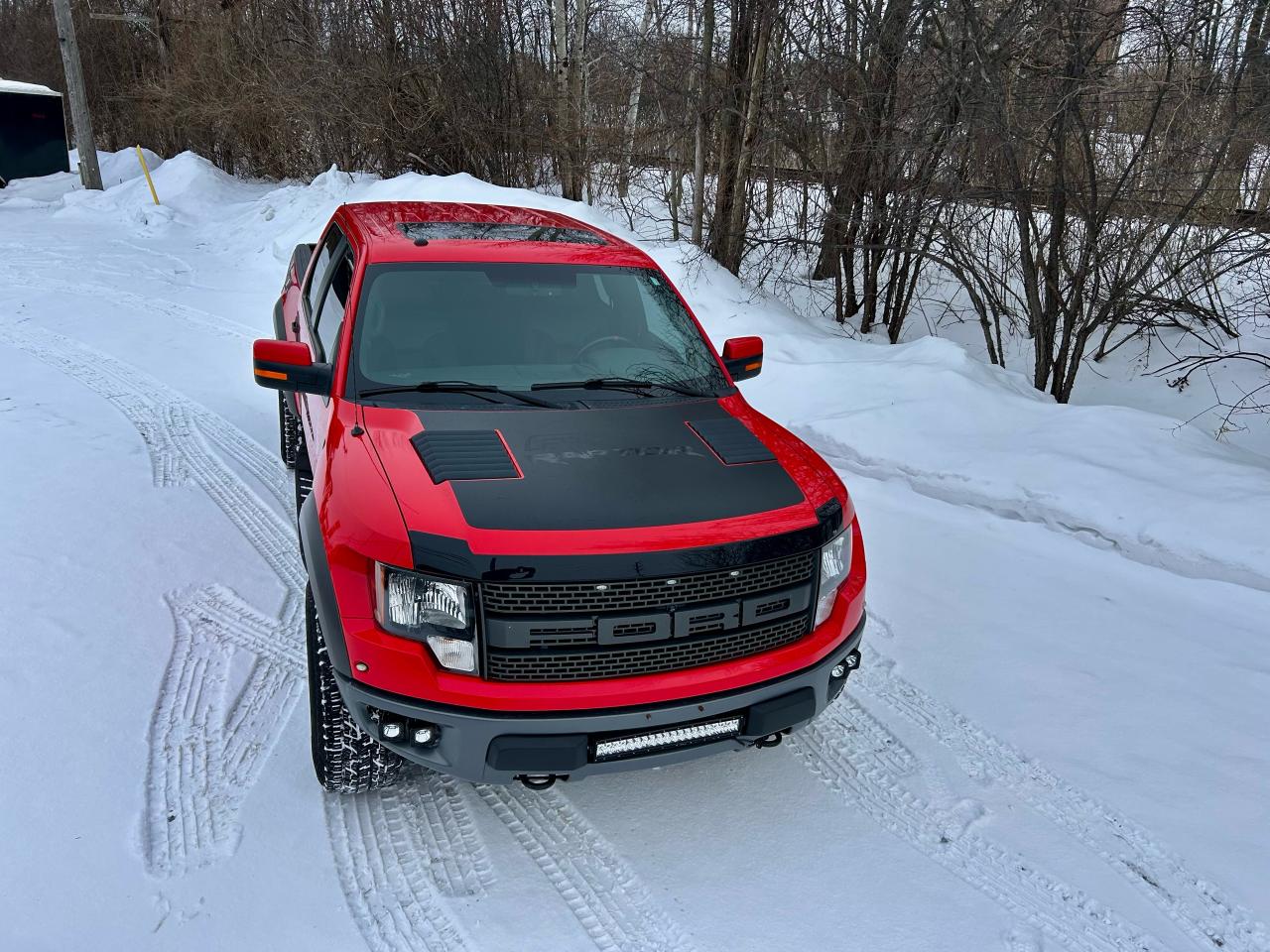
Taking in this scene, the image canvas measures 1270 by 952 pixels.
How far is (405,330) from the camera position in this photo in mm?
3488

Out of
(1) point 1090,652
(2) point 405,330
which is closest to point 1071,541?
(1) point 1090,652

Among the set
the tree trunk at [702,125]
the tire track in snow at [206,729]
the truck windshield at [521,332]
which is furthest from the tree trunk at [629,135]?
the tire track in snow at [206,729]

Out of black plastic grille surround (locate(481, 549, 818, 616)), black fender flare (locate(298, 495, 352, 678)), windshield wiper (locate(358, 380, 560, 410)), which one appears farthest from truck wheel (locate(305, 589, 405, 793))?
windshield wiper (locate(358, 380, 560, 410))

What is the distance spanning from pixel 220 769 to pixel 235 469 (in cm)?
291

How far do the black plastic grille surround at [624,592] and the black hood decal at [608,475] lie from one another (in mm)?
174

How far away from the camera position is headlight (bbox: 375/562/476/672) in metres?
2.43

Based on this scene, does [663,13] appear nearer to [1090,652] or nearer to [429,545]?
[1090,652]

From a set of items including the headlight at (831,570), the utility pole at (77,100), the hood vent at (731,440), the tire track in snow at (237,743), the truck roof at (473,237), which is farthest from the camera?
the utility pole at (77,100)

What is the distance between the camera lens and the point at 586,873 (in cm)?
268

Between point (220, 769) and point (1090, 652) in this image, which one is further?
point (1090, 652)

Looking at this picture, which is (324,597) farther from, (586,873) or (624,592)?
(586,873)

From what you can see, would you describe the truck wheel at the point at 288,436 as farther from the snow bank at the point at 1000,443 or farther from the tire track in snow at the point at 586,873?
the snow bank at the point at 1000,443

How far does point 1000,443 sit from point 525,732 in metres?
4.71

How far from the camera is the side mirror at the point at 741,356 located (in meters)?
3.89
